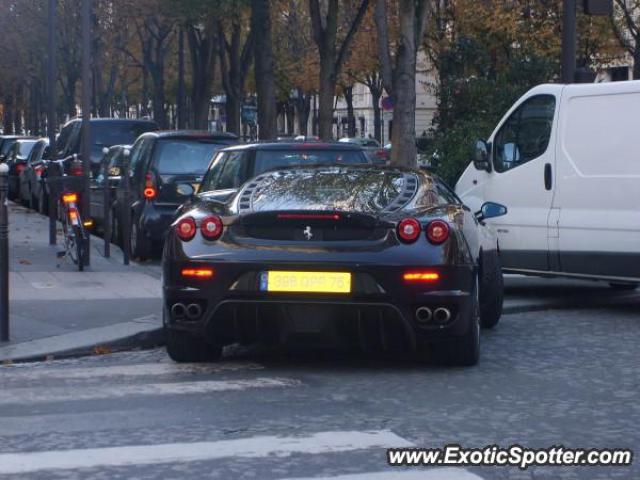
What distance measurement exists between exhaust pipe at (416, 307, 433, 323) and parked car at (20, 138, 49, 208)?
18314mm

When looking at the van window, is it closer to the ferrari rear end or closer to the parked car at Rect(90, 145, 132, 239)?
the ferrari rear end

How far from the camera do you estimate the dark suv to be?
17625 millimetres

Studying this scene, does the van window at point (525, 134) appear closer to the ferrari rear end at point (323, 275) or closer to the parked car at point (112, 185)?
the ferrari rear end at point (323, 275)

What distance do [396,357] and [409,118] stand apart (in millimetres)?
15404

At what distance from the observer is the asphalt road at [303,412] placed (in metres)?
6.66

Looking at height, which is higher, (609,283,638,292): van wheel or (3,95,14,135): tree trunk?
(3,95,14,135): tree trunk

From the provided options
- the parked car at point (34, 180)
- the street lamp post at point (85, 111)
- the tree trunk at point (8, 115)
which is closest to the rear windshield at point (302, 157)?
the street lamp post at point (85, 111)

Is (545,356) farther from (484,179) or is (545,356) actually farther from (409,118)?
(409,118)

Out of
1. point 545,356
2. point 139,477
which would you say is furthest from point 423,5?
point 139,477

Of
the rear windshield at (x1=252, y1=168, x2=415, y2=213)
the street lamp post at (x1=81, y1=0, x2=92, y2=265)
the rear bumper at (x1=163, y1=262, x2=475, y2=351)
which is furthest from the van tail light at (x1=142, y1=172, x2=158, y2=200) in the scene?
the rear bumper at (x1=163, y1=262, x2=475, y2=351)

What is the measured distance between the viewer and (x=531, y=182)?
13.2m

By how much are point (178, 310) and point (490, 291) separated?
3158 mm

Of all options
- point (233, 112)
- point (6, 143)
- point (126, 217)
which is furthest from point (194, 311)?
point (6, 143)

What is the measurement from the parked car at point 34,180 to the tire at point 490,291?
1614 centimetres
